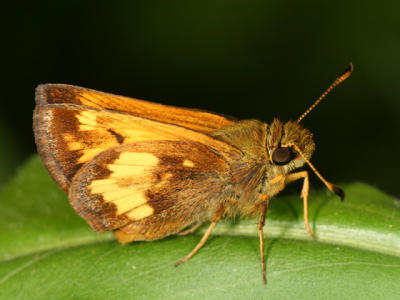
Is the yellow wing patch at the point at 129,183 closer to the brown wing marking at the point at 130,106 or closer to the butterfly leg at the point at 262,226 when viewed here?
the brown wing marking at the point at 130,106

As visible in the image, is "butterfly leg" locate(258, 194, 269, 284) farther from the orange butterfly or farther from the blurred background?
the blurred background

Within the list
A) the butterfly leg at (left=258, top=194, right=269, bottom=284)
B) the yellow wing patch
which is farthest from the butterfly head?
the yellow wing patch

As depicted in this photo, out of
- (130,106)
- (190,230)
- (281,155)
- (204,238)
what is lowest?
(190,230)

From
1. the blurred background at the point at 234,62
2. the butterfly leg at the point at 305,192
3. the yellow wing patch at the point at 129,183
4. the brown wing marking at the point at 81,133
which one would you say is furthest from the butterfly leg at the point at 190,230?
the blurred background at the point at 234,62

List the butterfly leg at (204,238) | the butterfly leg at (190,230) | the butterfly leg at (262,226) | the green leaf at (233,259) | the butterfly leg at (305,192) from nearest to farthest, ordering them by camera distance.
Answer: the green leaf at (233,259), the butterfly leg at (262,226), the butterfly leg at (204,238), the butterfly leg at (305,192), the butterfly leg at (190,230)

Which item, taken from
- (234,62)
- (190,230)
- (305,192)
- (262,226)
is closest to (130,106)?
(190,230)

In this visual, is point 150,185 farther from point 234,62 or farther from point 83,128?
point 234,62

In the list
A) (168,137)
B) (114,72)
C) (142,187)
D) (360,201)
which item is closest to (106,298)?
(142,187)
